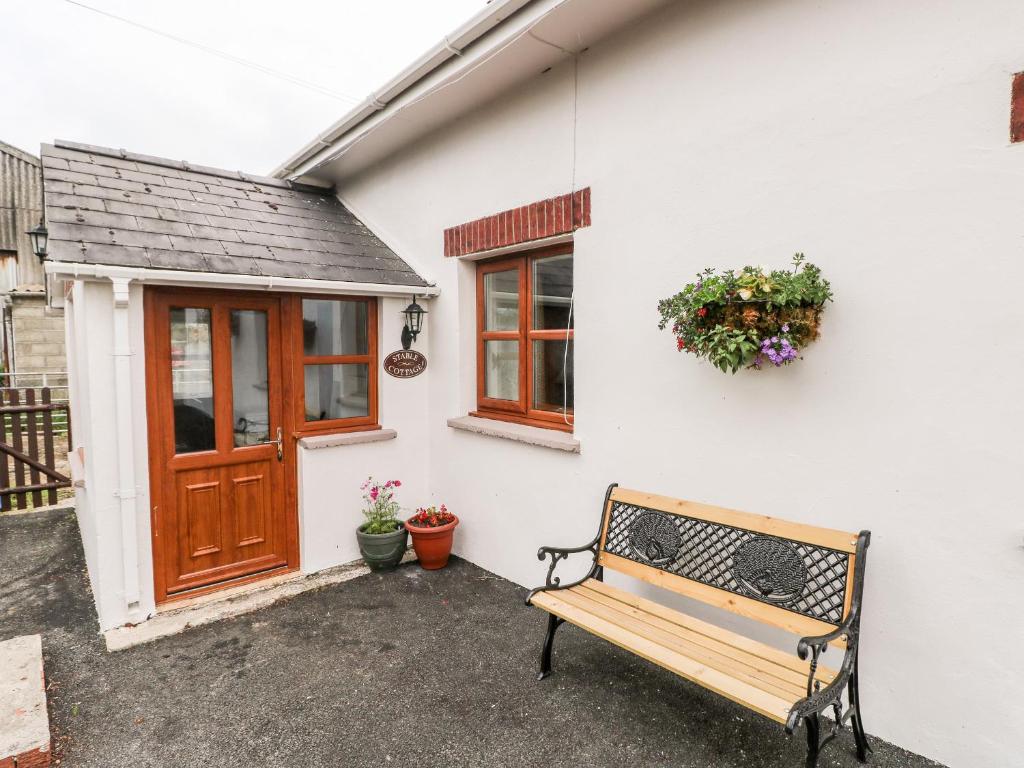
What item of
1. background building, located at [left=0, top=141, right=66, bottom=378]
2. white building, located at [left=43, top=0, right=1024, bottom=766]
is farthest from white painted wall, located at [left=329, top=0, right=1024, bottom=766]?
background building, located at [left=0, top=141, right=66, bottom=378]

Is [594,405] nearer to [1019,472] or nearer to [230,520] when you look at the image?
[1019,472]

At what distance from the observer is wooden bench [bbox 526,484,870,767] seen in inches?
86.1

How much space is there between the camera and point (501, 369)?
4.62 m

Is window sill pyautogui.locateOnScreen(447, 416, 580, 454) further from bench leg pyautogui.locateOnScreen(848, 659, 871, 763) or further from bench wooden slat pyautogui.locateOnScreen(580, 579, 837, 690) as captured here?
bench leg pyautogui.locateOnScreen(848, 659, 871, 763)

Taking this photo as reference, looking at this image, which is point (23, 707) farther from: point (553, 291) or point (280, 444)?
point (553, 291)

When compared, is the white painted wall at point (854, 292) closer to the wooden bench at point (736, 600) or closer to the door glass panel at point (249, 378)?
the wooden bench at point (736, 600)

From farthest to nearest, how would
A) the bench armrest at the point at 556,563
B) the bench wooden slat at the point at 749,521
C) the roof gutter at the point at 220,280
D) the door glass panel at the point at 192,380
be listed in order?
the door glass panel at the point at 192,380
the roof gutter at the point at 220,280
the bench armrest at the point at 556,563
the bench wooden slat at the point at 749,521

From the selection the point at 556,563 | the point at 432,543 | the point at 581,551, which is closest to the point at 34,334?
the point at 432,543

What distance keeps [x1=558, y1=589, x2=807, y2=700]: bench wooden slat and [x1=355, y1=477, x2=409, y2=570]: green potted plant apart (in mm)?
1980

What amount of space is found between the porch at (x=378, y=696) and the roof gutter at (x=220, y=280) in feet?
7.78

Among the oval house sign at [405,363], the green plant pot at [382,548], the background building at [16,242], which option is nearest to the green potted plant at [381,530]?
the green plant pot at [382,548]

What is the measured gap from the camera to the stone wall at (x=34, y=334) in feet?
41.6

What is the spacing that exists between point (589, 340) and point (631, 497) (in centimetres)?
110

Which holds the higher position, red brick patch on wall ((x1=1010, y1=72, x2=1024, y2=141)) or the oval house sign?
red brick patch on wall ((x1=1010, y1=72, x2=1024, y2=141))
